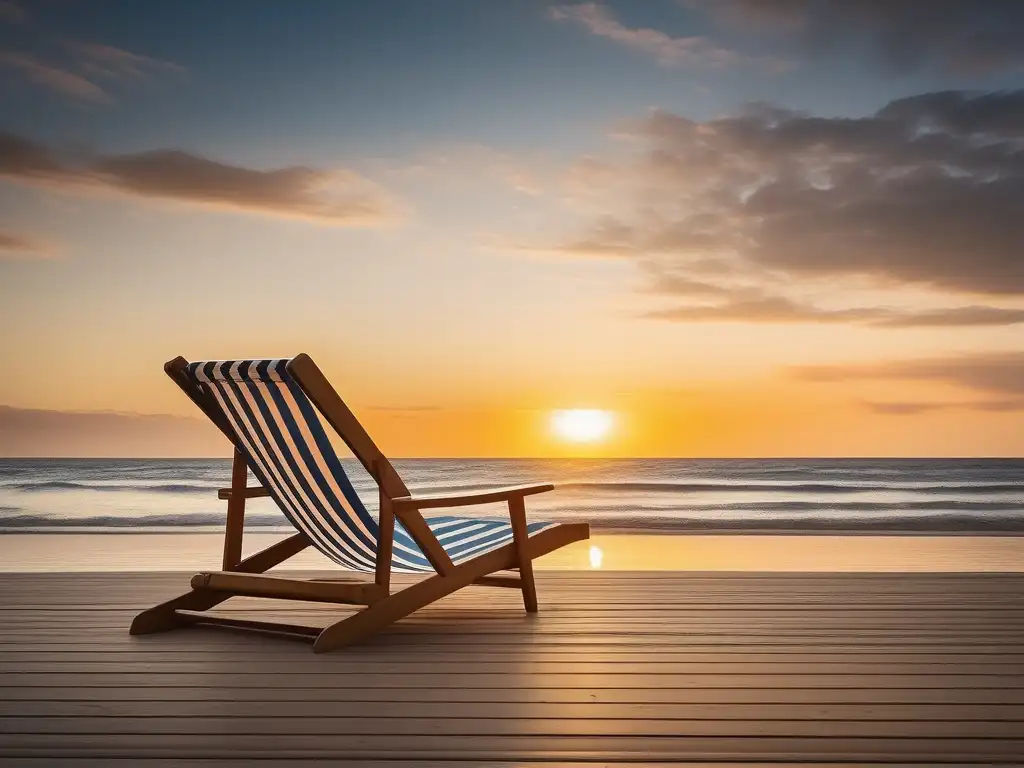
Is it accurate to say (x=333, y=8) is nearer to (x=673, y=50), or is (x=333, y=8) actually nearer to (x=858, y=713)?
(x=673, y=50)

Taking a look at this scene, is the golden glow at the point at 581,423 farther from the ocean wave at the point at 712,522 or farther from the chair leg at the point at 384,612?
the chair leg at the point at 384,612

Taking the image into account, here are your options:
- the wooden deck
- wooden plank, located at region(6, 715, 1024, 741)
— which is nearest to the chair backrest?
the wooden deck

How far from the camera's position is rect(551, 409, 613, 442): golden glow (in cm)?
2008

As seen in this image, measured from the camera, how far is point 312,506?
308 cm

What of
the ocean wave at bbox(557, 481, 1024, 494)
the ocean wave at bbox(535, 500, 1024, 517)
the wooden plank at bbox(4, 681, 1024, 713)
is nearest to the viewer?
the wooden plank at bbox(4, 681, 1024, 713)

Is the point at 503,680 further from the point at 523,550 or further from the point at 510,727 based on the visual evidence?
the point at 523,550

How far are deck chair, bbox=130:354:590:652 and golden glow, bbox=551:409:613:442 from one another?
1645 cm

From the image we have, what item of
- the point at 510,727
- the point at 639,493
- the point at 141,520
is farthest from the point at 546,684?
the point at 639,493

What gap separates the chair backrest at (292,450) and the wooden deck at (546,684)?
37 centimetres

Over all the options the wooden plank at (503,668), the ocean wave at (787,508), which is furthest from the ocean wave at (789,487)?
the wooden plank at (503,668)

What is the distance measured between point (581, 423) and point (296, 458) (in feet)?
59.7

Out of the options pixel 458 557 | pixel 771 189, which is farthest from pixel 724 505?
pixel 458 557

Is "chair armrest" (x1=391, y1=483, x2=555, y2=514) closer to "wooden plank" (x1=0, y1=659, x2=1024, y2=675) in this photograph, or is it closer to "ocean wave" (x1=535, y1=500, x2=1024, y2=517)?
"wooden plank" (x1=0, y1=659, x2=1024, y2=675)

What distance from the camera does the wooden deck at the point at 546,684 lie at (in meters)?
1.98
